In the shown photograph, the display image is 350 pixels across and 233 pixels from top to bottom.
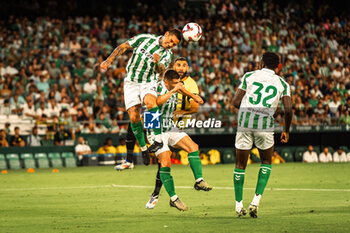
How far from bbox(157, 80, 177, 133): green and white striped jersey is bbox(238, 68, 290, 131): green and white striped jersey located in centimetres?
172

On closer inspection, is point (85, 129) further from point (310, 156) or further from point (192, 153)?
point (192, 153)

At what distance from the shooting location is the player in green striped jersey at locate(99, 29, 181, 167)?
10.6m

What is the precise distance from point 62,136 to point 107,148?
1720mm

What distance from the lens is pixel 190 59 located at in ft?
90.8

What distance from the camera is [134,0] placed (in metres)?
32.8

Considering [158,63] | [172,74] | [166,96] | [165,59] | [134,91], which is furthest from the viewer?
[134,91]

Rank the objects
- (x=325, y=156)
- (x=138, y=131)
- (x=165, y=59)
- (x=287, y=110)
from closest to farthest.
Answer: (x=287, y=110)
(x=165, y=59)
(x=138, y=131)
(x=325, y=156)

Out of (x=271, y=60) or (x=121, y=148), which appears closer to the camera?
(x=271, y=60)

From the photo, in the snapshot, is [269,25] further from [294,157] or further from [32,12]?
[32,12]

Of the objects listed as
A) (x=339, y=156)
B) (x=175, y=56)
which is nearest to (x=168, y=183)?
(x=175, y=56)

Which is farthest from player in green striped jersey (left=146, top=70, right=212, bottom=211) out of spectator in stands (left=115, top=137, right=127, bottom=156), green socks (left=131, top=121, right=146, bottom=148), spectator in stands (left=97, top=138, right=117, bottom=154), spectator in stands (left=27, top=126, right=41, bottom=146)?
spectator in stands (left=115, top=137, right=127, bottom=156)

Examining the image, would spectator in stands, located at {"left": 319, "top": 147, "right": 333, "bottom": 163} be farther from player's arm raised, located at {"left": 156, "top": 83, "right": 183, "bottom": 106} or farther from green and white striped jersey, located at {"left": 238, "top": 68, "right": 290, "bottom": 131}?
green and white striped jersey, located at {"left": 238, "top": 68, "right": 290, "bottom": 131}

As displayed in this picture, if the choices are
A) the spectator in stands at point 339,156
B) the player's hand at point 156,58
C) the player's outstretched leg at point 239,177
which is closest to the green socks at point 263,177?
the player's outstretched leg at point 239,177

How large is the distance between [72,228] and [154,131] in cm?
256
